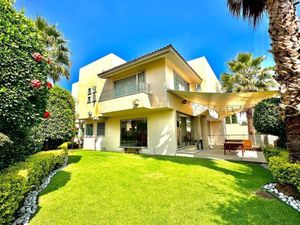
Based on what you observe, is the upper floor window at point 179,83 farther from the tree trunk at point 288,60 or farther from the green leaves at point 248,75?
the tree trunk at point 288,60

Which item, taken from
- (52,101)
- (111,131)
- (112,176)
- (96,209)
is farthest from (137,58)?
(96,209)

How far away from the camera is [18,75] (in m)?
5.69

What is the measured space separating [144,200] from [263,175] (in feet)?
25.6

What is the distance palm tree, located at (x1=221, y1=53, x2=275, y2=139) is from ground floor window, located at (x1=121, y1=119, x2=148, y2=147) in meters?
15.1

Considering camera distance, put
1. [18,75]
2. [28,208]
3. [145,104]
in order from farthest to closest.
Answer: [145,104]
[28,208]
[18,75]

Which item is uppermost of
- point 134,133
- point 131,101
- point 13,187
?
point 131,101

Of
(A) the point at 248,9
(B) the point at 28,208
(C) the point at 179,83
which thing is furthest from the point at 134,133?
(A) the point at 248,9

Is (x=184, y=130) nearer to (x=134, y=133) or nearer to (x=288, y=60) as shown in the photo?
(x=134, y=133)

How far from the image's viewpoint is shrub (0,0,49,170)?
543 centimetres

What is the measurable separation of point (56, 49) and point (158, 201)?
23371mm

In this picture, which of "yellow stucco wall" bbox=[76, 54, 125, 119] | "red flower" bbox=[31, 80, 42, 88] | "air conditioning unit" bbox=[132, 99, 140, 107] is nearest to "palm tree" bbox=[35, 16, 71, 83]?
"yellow stucco wall" bbox=[76, 54, 125, 119]

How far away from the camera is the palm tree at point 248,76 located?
76.4ft

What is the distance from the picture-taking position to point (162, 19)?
61.3 feet

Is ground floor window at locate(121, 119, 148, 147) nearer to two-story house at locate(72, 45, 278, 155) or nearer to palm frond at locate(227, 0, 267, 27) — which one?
two-story house at locate(72, 45, 278, 155)
